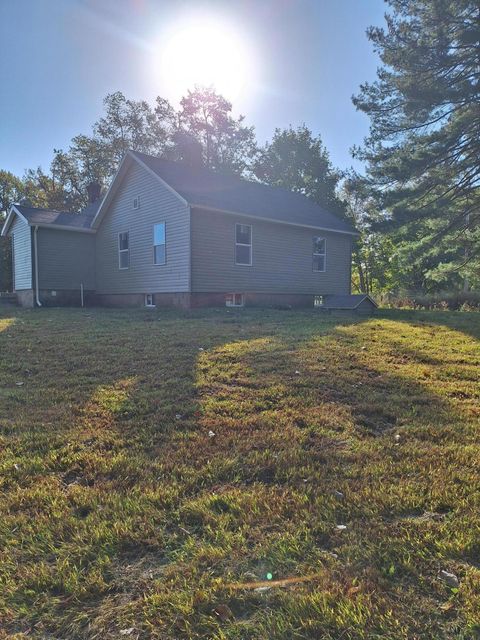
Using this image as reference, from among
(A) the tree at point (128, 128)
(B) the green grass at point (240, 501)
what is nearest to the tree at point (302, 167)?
(A) the tree at point (128, 128)

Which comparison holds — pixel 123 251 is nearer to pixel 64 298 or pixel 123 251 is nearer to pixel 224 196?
pixel 64 298

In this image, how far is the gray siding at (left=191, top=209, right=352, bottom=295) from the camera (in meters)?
13.2

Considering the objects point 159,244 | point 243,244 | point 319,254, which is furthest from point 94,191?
point 319,254

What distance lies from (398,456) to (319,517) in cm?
105

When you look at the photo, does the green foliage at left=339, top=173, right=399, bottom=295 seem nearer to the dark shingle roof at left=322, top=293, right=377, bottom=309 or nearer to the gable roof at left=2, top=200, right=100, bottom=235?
the dark shingle roof at left=322, top=293, right=377, bottom=309

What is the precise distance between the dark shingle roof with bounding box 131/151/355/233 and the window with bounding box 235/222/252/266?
22.8 inches

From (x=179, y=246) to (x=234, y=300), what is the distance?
8.52 feet

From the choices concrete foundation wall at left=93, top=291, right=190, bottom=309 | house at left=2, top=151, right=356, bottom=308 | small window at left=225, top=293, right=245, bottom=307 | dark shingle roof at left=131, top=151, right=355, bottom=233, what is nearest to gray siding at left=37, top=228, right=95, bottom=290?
house at left=2, top=151, right=356, bottom=308

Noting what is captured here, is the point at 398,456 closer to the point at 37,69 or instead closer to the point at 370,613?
the point at 370,613

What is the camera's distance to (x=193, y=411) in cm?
413

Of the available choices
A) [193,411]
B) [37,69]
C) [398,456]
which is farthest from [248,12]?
[398,456]

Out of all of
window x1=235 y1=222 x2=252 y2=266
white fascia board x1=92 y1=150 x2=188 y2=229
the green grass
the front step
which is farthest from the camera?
the front step

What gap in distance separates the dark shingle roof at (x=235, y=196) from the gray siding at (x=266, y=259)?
0.34 meters

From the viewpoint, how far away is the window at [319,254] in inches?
656
